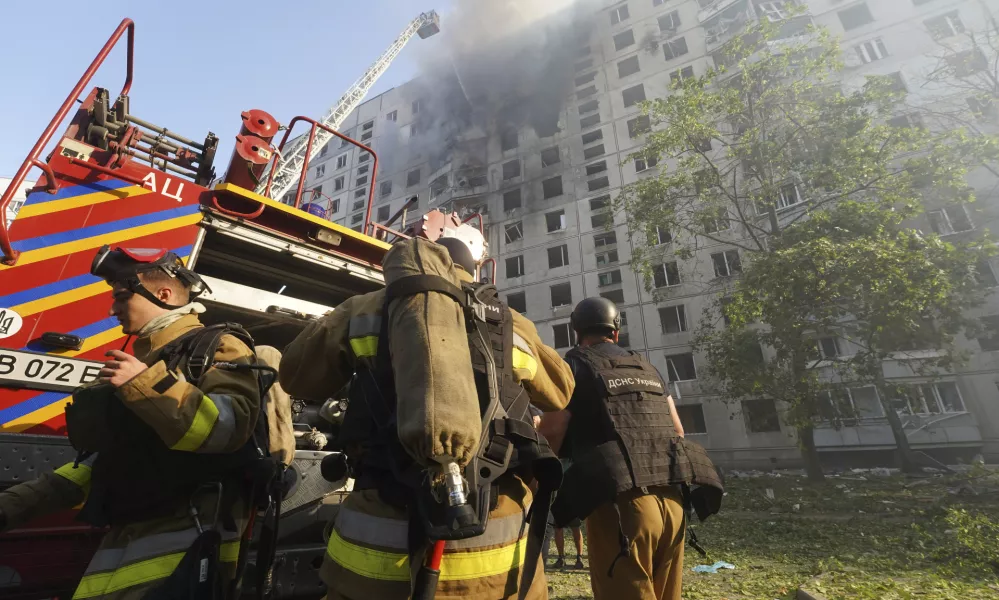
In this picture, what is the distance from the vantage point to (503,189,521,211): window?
97.9 ft

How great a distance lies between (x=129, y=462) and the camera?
5.10ft

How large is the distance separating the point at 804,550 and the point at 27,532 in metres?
6.81

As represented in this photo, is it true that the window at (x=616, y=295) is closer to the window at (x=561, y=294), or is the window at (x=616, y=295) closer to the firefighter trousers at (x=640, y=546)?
the window at (x=561, y=294)

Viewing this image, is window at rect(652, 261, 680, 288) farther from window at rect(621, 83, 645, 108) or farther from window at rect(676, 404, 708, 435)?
window at rect(621, 83, 645, 108)

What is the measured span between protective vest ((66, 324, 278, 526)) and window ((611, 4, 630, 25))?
36.7 m

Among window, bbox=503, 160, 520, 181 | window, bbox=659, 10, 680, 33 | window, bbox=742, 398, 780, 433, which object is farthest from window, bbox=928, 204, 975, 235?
window, bbox=503, 160, 520, 181

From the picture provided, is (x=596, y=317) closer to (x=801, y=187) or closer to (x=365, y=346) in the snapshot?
(x=365, y=346)

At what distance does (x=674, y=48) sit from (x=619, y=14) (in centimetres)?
604

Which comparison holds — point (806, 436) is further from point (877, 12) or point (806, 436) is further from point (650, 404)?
point (877, 12)

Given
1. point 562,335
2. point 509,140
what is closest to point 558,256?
point 562,335

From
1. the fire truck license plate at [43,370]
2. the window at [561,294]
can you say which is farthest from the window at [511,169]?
the fire truck license plate at [43,370]

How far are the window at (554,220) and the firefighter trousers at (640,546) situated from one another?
83.3 feet

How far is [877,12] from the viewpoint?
22.6 meters

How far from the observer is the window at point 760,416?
719 inches
